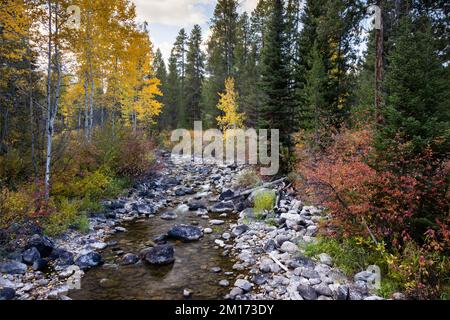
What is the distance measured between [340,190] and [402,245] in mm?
1705

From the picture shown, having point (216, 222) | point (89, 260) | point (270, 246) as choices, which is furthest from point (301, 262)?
point (89, 260)

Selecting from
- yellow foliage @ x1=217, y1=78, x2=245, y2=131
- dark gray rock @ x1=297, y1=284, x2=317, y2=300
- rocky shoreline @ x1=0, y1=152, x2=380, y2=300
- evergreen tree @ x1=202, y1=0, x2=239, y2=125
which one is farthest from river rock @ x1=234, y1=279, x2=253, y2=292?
evergreen tree @ x1=202, y1=0, x2=239, y2=125

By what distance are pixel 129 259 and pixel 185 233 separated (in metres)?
2.08

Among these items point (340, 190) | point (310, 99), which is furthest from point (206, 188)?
point (340, 190)

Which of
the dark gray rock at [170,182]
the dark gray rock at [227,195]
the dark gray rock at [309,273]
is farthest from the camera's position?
the dark gray rock at [170,182]

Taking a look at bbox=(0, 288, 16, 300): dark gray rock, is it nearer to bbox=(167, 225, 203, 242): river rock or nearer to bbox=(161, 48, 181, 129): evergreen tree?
bbox=(167, 225, 203, 242): river rock

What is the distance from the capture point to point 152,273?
6719 millimetres

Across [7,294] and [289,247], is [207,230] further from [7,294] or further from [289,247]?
[7,294]

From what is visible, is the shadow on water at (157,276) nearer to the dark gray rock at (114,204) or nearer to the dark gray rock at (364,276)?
the dark gray rock at (114,204)

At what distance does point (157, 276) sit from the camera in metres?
6.58

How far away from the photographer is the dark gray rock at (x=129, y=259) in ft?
23.5

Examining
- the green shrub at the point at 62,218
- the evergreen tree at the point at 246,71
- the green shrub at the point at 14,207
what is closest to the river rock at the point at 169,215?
the green shrub at the point at 62,218
